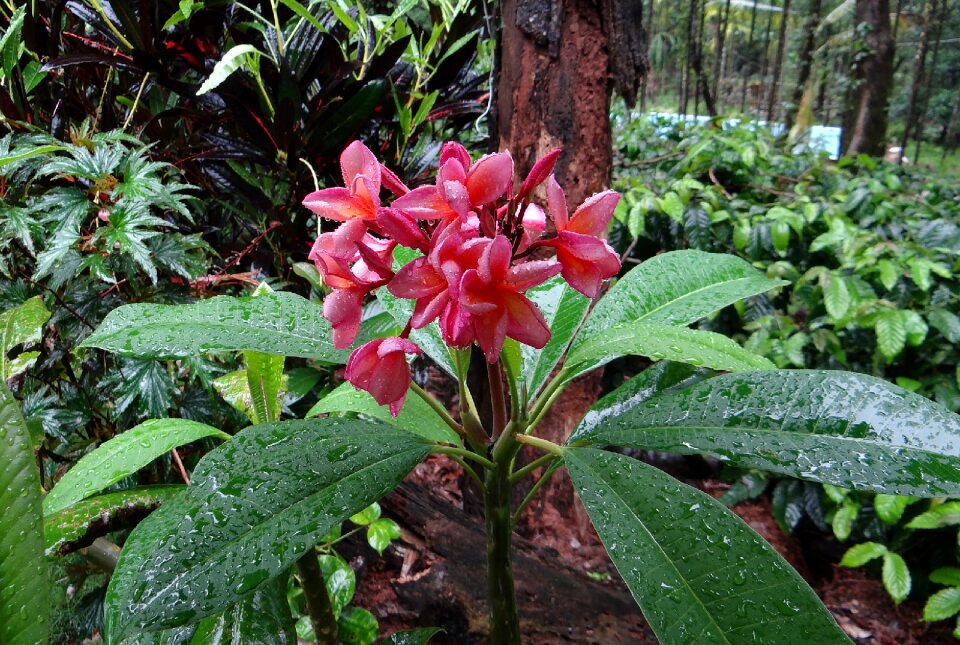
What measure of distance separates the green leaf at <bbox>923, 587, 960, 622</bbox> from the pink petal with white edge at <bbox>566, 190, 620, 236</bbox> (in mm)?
1698

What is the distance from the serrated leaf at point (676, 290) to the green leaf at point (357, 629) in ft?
2.17

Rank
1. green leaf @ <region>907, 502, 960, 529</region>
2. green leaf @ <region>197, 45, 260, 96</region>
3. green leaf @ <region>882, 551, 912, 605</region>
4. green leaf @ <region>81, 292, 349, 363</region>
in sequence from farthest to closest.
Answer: green leaf @ <region>882, 551, 912, 605</region>
green leaf @ <region>907, 502, 960, 529</region>
green leaf @ <region>197, 45, 260, 96</region>
green leaf @ <region>81, 292, 349, 363</region>

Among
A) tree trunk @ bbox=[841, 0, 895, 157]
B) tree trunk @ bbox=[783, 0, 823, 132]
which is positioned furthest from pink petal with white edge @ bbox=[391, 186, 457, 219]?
tree trunk @ bbox=[783, 0, 823, 132]

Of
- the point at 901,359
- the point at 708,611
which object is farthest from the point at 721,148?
the point at 708,611

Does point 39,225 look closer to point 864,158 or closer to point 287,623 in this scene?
point 287,623

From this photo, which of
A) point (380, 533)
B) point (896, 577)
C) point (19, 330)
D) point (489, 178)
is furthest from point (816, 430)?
point (896, 577)

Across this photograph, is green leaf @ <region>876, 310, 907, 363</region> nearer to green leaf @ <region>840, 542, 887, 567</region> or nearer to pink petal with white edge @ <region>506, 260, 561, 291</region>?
green leaf @ <region>840, 542, 887, 567</region>

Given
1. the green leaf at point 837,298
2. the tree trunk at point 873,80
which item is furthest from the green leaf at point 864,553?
the tree trunk at point 873,80

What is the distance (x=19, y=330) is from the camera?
978 mm

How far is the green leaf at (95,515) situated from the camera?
729mm

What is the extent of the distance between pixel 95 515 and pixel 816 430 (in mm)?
876

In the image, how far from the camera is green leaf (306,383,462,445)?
2.38ft

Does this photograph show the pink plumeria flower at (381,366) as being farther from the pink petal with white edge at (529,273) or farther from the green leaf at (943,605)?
the green leaf at (943,605)

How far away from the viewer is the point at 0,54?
1.14 meters
